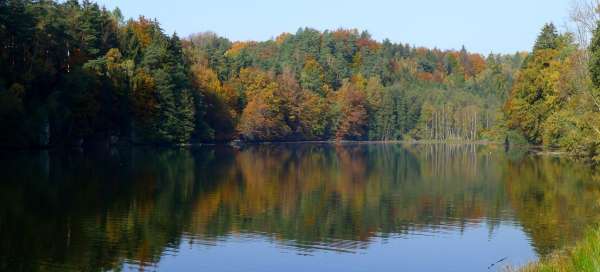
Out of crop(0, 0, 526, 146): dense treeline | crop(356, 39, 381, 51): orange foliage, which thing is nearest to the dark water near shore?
crop(0, 0, 526, 146): dense treeline

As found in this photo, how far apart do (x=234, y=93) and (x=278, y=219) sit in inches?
3380

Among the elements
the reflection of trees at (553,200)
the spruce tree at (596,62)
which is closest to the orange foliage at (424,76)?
the reflection of trees at (553,200)

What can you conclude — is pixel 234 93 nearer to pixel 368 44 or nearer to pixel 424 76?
pixel 424 76

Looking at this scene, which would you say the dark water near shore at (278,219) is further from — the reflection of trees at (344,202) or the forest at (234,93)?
the forest at (234,93)

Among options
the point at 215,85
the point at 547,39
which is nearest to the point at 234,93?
the point at 215,85

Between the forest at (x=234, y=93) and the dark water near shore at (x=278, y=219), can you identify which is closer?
the dark water near shore at (x=278, y=219)

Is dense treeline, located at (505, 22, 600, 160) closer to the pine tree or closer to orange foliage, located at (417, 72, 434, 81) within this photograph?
the pine tree

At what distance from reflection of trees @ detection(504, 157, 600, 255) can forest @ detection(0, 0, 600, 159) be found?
3.07 meters

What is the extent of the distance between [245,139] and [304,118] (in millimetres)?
18802

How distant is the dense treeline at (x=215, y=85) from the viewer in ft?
220

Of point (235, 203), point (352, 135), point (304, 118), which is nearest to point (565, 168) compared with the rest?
point (235, 203)

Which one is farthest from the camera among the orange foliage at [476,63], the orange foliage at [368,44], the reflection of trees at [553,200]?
the orange foliage at [476,63]

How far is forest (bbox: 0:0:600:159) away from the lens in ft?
209

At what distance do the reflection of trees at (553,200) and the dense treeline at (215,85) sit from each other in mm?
36721
